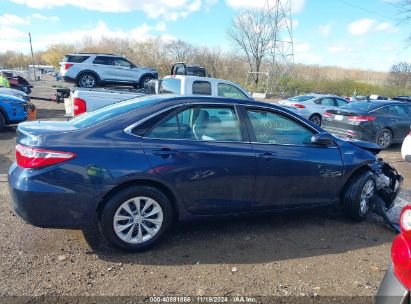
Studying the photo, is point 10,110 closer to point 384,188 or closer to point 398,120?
point 384,188

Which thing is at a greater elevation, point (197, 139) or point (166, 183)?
point (197, 139)

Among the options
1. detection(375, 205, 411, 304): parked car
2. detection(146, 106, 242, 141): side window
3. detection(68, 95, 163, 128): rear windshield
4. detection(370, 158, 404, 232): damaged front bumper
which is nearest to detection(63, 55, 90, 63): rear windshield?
detection(68, 95, 163, 128): rear windshield

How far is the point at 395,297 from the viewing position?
79.1 inches

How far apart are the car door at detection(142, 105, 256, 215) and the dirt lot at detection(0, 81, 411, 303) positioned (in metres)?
0.47

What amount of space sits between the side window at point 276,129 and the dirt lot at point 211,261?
1.12m

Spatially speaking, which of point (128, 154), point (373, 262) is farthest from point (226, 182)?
point (373, 262)

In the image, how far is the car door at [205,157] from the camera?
146 inches

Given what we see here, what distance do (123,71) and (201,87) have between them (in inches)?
306

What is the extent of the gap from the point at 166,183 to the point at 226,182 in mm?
680

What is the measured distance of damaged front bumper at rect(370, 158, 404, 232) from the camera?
16.3 feet

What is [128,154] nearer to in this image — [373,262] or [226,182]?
[226,182]

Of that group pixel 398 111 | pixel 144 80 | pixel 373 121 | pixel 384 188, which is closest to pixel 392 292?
pixel 384 188

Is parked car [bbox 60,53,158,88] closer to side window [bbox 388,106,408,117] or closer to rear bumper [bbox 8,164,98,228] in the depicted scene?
side window [bbox 388,106,408,117]

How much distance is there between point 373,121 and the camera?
34.3 feet
